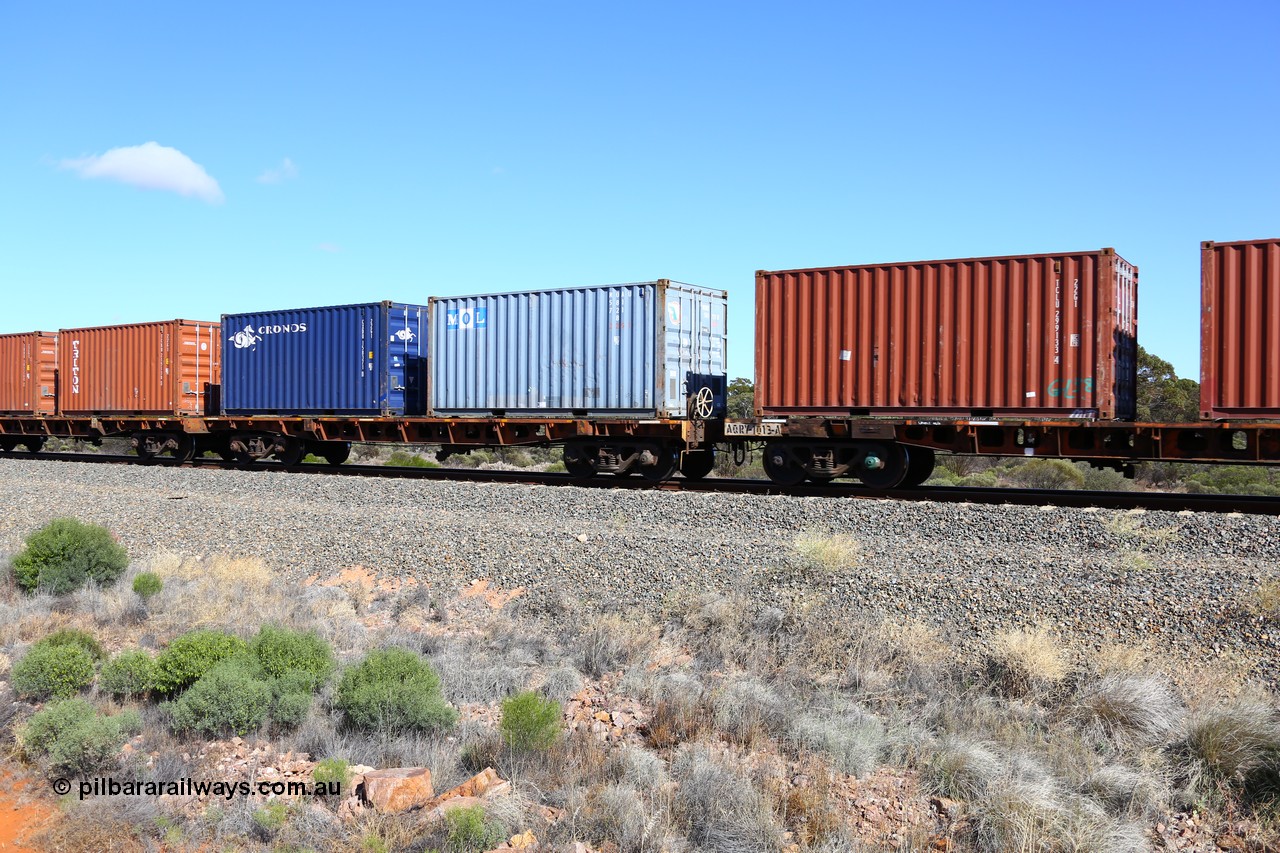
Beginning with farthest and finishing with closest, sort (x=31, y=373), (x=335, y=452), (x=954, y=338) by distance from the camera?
(x=31, y=373)
(x=335, y=452)
(x=954, y=338)

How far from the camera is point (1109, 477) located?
1941 cm

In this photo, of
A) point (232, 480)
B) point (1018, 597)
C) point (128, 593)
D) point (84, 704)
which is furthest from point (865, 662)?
point (232, 480)

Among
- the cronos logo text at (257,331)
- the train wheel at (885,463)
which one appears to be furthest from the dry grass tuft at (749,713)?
the cronos logo text at (257,331)

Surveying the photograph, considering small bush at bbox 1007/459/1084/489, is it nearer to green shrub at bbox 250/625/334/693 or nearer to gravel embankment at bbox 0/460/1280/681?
gravel embankment at bbox 0/460/1280/681

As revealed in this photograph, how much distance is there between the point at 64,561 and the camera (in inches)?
371

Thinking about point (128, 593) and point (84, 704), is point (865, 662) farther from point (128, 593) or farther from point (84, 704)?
point (128, 593)

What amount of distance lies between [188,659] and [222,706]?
0.78 meters

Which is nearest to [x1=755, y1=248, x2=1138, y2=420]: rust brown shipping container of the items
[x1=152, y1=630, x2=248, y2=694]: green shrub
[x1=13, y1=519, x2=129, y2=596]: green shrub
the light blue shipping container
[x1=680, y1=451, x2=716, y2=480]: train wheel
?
the light blue shipping container

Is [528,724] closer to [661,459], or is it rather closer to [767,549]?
[767,549]

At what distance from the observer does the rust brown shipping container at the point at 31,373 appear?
1046 inches

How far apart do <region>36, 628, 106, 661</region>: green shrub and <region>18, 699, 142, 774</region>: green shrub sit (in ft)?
3.92

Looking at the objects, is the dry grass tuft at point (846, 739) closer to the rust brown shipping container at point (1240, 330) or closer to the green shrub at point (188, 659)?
the green shrub at point (188, 659)

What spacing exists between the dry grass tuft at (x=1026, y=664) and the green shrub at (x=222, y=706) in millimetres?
4806

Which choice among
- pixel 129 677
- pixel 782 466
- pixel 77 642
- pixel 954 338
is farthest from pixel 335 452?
pixel 129 677
